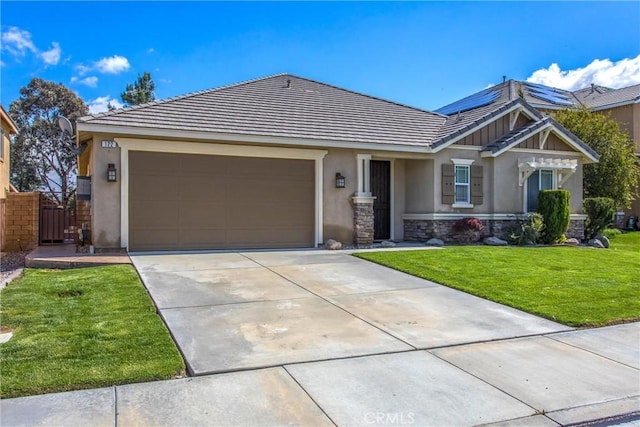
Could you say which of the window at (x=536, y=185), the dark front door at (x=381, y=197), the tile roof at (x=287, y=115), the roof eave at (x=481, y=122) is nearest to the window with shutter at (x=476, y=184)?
the roof eave at (x=481, y=122)

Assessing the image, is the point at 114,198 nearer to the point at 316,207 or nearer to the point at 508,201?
the point at 316,207

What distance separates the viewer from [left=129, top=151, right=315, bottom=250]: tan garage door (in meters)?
11.7

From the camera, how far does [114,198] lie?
1135 cm

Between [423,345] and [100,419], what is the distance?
330 centimetres

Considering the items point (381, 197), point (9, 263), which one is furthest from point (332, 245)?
point (9, 263)

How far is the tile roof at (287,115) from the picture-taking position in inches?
472

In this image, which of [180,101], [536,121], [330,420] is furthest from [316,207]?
[330,420]

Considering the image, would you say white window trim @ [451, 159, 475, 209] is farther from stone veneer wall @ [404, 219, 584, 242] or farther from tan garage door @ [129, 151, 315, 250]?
tan garage door @ [129, 151, 315, 250]

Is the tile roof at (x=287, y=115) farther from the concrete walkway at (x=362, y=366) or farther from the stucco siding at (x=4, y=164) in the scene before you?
the stucco siding at (x=4, y=164)

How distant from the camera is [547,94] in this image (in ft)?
96.7

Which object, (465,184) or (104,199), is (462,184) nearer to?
(465,184)

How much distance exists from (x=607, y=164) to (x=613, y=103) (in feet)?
34.3

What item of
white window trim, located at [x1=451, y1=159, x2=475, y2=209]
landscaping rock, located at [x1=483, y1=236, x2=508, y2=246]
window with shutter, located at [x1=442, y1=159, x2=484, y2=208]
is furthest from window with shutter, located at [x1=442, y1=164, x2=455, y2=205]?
landscaping rock, located at [x1=483, y1=236, x2=508, y2=246]

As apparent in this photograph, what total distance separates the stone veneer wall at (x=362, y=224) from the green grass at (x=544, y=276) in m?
1.87
